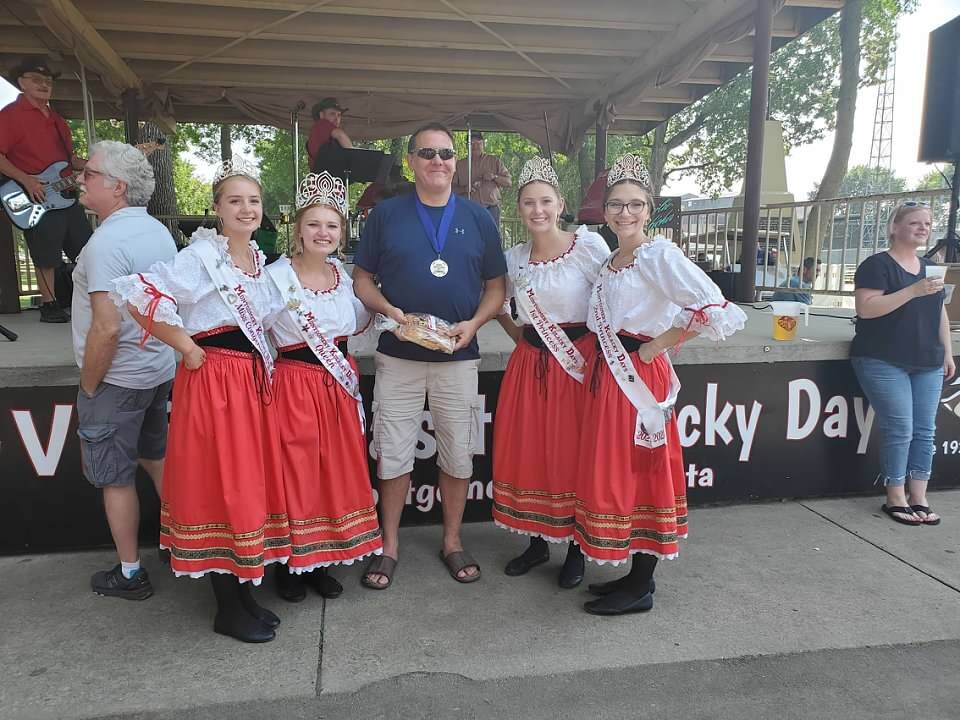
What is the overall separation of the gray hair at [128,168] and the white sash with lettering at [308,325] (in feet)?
1.97

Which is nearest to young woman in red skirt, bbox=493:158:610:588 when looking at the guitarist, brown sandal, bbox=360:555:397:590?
brown sandal, bbox=360:555:397:590

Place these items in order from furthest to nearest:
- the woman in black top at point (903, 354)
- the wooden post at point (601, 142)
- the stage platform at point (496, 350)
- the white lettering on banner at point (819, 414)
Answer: the wooden post at point (601, 142) → the white lettering on banner at point (819, 414) → the woman in black top at point (903, 354) → the stage platform at point (496, 350)

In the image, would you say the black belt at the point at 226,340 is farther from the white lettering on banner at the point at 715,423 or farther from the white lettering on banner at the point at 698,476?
the white lettering on banner at the point at 698,476

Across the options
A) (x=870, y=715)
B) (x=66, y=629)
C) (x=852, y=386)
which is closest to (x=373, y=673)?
(x=66, y=629)

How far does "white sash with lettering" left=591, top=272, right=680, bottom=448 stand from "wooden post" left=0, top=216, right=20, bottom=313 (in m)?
4.87

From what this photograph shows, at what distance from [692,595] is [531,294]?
1.42 metres

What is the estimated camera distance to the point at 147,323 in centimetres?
216

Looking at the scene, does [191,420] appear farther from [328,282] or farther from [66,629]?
[66,629]

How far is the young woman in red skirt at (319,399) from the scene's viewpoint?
245cm

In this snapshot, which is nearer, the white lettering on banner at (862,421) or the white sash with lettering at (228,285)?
the white sash with lettering at (228,285)

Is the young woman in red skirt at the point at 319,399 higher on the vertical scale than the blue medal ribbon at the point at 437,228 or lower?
lower

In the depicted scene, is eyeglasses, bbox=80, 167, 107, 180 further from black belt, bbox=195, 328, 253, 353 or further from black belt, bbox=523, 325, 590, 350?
Answer: black belt, bbox=523, 325, 590, 350

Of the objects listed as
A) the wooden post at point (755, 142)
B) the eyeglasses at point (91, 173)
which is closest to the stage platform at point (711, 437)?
the eyeglasses at point (91, 173)

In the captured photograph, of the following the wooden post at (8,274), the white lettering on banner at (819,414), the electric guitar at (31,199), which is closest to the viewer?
the white lettering on banner at (819,414)
